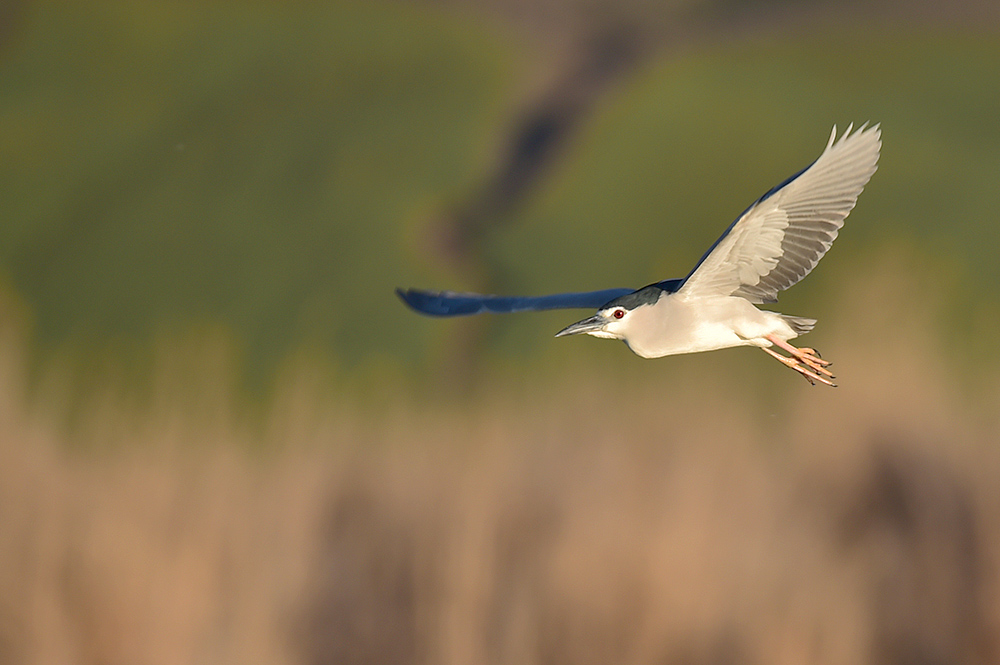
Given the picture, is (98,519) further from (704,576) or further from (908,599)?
(908,599)

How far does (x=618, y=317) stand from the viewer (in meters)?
6.29

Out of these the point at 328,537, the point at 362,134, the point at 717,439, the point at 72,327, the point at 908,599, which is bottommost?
the point at 908,599

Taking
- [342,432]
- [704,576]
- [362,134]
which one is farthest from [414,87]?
[704,576]

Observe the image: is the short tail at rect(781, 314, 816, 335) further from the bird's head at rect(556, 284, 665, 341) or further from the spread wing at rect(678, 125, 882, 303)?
the bird's head at rect(556, 284, 665, 341)

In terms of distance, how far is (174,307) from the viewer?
13.8 meters

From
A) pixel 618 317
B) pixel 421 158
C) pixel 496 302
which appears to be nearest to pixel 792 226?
pixel 618 317

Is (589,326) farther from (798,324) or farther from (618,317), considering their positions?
(798,324)

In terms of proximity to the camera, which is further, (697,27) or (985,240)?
(697,27)

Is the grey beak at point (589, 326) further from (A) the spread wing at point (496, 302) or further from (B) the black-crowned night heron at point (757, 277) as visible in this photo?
→ (A) the spread wing at point (496, 302)

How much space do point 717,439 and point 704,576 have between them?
1701mm

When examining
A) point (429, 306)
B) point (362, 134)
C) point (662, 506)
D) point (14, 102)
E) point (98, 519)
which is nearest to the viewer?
point (429, 306)

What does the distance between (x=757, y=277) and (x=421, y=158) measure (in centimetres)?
955

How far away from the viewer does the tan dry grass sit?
42.0 feet

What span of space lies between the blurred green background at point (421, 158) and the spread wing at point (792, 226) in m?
6.64
